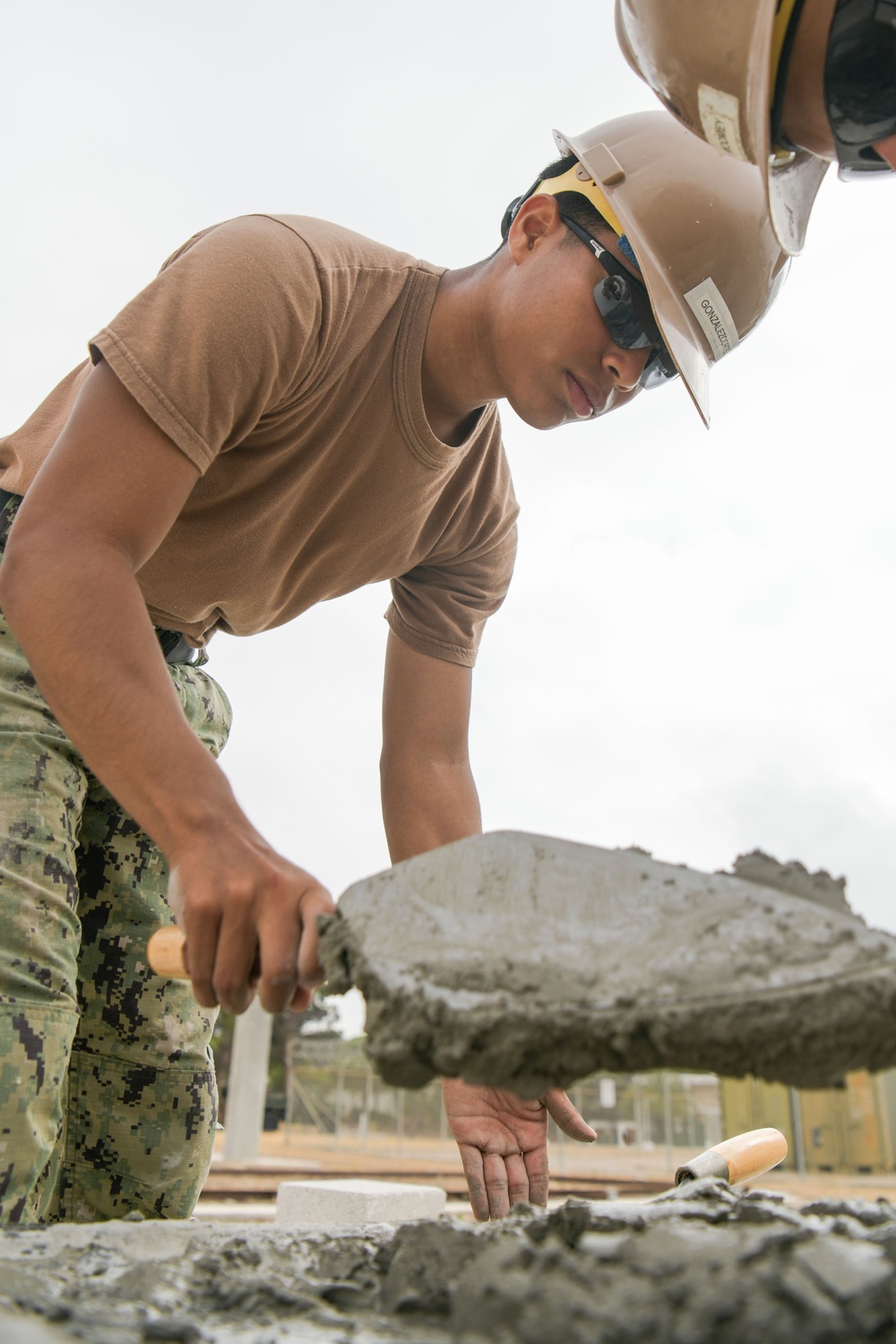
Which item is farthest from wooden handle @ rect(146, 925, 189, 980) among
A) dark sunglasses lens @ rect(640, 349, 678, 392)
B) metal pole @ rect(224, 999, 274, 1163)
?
metal pole @ rect(224, 999, 274, 1163)

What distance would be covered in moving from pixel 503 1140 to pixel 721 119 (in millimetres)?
1936

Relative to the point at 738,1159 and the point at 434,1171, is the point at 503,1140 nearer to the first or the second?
the point at 738,1159

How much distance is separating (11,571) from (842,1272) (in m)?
1.31

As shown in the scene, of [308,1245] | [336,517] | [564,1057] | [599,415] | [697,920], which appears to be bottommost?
[308,1245]

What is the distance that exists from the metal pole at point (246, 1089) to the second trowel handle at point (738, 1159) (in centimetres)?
1027

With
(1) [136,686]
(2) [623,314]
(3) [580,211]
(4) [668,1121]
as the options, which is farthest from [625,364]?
(4) [668,1121]

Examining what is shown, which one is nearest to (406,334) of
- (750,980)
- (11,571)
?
(11,571)

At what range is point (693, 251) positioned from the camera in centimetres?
203

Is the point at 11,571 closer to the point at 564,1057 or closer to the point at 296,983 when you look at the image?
the point at 296,983

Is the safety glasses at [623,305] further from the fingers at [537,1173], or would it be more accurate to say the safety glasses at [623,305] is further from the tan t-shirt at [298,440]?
the fingers at [537,1173]

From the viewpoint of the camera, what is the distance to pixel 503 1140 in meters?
1.97

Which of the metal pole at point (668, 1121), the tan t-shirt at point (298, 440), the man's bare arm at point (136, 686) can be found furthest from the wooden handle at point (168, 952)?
the metal pole at point (668, 1121)

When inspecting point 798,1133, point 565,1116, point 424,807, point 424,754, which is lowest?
point 798,1133

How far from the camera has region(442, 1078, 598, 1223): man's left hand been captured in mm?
1923
